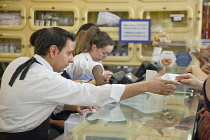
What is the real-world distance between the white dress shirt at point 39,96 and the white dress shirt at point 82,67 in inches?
43.1

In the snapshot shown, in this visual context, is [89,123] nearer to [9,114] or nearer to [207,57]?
[9,114]

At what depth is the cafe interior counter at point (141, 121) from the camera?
1.59 metres

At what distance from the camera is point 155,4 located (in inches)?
161

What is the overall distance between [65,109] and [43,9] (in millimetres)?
2200

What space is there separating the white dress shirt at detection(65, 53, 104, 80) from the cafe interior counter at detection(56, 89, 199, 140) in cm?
80

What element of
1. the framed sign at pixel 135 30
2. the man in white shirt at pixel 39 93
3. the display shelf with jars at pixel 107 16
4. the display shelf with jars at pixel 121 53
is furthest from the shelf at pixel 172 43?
the man in white shirt at pixel 39 93

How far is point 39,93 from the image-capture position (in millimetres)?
1863

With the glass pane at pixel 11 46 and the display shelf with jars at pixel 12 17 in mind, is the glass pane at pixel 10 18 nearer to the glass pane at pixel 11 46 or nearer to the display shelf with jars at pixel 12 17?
the display shelf with jars at pixel 12 17

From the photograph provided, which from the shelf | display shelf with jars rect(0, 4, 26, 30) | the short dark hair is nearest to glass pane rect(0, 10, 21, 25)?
display shelf with jars rect(0, 4, 26, 30)

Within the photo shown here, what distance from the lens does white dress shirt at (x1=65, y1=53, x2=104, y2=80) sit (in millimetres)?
3086

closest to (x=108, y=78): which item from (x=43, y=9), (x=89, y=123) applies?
(x=89, y=123)

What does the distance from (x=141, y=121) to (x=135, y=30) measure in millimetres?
2518

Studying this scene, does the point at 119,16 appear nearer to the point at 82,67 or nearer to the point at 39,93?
the point at 82,67

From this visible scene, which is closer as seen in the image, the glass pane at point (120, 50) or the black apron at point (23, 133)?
the black apron at point (23, 133)
